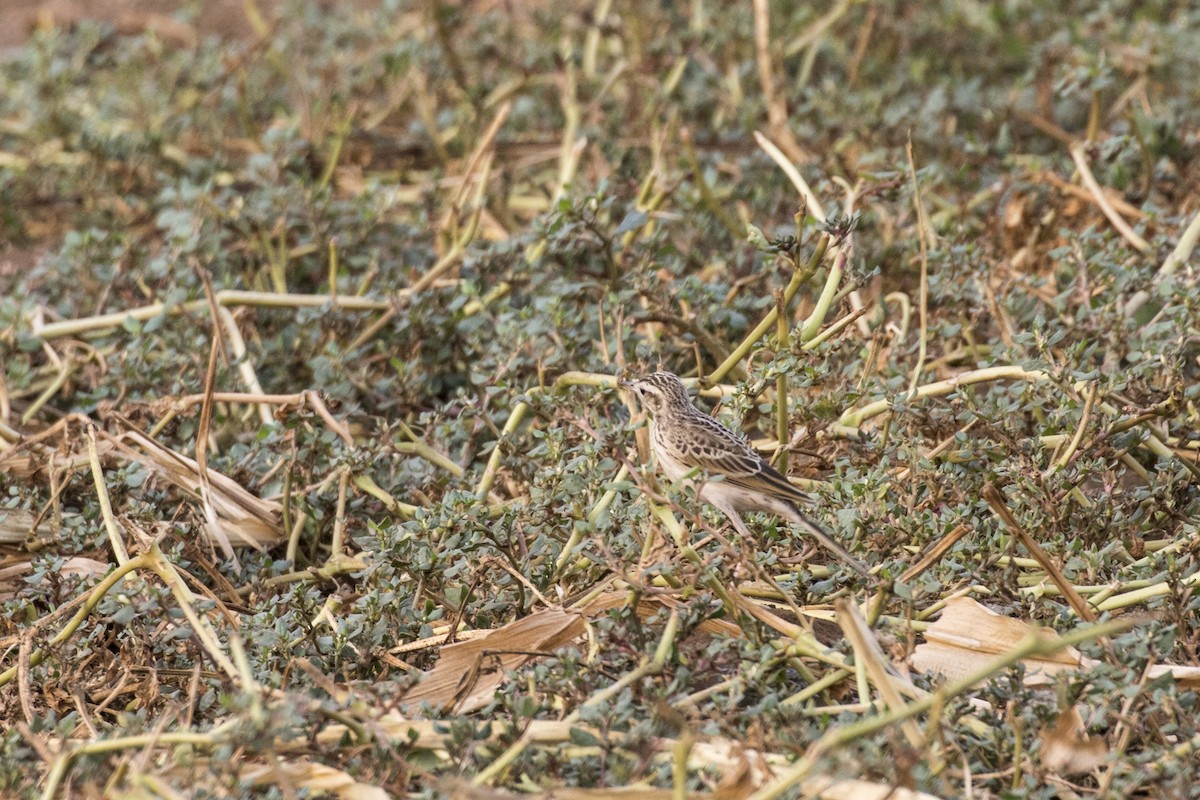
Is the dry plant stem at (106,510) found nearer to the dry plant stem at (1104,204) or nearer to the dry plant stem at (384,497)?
the dry plant stem at (384,497)

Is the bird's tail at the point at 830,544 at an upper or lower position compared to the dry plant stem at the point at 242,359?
upper

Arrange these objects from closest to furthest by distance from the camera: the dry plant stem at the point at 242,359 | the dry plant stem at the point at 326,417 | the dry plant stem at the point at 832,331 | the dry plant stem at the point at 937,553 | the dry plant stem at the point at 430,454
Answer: the dry plant stem at the point at 937,553 < the dry plant stem at the point at 832,331 < the dry plant stem at the point at 326,417 < the dry plant stem at the point at 430,454 < the dry plant stem at the point at 242,359

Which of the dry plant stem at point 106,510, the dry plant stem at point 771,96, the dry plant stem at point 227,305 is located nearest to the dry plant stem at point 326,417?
the dry plant stem at point 106,510

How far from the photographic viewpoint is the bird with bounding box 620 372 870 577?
→ 4195 millimetres

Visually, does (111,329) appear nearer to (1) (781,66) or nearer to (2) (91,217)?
(2) (91,217)

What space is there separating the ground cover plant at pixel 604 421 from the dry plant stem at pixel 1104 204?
2 cm

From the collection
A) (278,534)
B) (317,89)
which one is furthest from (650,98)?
(278,534)

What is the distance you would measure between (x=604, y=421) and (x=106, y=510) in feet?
5.14

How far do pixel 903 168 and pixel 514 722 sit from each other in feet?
9.11

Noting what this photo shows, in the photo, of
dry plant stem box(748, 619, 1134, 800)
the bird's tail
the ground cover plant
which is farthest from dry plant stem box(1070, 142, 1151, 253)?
dry plant stem box(748, 619, 1134, 800)

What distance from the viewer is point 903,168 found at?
530 cm

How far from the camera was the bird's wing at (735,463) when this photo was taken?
422 cm

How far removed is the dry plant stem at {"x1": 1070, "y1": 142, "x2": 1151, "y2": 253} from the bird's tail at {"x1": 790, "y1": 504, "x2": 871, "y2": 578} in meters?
2.27

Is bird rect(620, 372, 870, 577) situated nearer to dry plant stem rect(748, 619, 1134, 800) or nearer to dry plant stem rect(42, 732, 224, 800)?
dry plant stem rect(748, 619, 1134, 800)
